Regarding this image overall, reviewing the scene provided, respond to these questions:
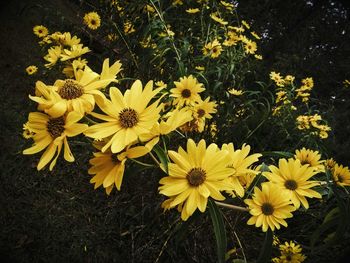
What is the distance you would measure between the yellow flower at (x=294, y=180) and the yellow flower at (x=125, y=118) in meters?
0.45

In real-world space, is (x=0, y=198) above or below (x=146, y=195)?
below

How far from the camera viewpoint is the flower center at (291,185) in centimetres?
102

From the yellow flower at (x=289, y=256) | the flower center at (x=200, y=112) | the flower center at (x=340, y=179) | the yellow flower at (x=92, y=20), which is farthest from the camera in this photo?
the yellow flower at (x=92, y=20)

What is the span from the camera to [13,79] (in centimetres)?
336

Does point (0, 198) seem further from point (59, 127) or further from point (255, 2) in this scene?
point (255, 2)

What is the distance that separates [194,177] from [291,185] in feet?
1.33

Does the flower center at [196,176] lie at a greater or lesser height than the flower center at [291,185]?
greater

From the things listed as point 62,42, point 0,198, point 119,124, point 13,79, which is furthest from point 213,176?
point 13,79

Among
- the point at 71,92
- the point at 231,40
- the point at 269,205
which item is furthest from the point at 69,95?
the point at 231,40

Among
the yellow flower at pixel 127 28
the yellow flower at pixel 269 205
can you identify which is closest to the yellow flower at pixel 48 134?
the yellow flower at pixel 269 205

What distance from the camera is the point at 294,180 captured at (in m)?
1.04

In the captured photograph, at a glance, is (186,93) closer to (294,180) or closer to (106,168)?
(294,180)

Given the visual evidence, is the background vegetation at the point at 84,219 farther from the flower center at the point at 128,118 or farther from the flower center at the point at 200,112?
the flower center at the point at 200,112

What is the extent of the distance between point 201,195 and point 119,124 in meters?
0.27
